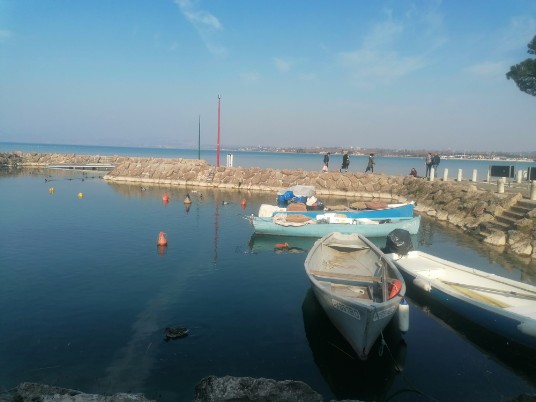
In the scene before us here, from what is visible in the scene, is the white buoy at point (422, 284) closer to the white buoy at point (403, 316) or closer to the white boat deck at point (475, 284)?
the white boat deck at point (475, 284)

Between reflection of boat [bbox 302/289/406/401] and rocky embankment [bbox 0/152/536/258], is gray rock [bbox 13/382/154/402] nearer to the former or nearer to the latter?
reflection of boat [bbox 302/289/406/401]

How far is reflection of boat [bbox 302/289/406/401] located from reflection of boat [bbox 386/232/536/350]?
87.9 inches

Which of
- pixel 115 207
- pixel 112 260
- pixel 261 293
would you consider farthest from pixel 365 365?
pixel 115 207

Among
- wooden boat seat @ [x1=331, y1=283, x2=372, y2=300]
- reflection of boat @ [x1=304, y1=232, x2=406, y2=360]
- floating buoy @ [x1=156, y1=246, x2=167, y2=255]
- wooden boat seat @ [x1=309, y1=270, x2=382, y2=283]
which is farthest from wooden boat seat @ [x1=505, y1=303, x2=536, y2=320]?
floating buoy @ [x1=156, y1=246, x2=167, y2=255]

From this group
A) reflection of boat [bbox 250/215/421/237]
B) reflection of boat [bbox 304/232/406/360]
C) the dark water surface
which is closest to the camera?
the dark water surface

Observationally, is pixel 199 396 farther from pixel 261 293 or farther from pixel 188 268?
pixel 188 268

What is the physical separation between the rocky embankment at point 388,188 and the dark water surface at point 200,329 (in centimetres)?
298

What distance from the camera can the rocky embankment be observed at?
801 inches

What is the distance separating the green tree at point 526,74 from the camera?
25484 mm

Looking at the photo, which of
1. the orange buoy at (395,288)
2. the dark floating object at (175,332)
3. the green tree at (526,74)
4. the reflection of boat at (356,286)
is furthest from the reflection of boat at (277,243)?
the green tree at (526,74)

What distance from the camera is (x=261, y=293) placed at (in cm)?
1255

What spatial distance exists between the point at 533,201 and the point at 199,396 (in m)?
21.9

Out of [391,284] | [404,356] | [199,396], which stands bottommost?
[404,356]

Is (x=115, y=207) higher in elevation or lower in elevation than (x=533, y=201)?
lower
